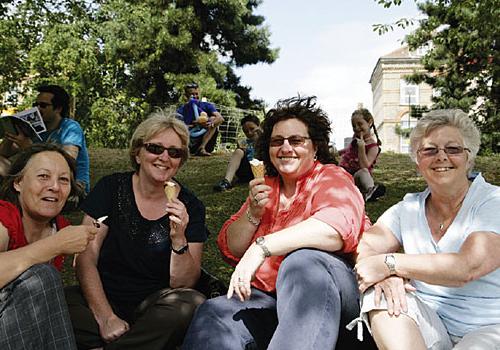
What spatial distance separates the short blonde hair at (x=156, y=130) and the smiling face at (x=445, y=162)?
1.41 m

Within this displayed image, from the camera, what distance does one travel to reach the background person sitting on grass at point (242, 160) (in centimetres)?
772

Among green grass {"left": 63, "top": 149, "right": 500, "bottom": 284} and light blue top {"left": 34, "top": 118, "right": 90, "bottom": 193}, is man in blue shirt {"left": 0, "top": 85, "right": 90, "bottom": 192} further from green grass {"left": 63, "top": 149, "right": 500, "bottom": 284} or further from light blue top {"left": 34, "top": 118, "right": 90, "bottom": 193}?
green grass {"left": 63, "top": 149, "right": 500, "bottom": 284}

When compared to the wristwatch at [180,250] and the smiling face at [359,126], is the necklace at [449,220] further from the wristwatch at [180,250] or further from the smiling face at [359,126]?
the smiling face at [359,126]

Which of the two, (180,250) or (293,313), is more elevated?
(180,250)

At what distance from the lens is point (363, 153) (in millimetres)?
6660

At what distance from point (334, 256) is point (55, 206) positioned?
149 centimetres

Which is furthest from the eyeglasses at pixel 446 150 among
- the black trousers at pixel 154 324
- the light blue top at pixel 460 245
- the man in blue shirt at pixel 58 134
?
the man in blue shirt at pixel 58 134

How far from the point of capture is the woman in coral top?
2.37 metres

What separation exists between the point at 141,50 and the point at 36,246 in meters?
19.1

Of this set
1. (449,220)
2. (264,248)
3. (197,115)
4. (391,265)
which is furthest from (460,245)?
(197,115)

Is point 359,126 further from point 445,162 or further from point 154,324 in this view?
point 154,324

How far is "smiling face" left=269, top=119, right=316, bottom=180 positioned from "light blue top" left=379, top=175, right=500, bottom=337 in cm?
62

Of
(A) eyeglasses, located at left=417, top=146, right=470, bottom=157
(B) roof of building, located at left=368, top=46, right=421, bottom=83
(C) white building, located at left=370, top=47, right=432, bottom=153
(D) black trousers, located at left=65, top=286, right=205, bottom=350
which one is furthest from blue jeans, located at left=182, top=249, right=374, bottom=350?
(B) roof of building, located at left=368, top=46, right=421, bottom=83

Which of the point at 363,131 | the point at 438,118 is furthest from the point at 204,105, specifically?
the point at 438,118
